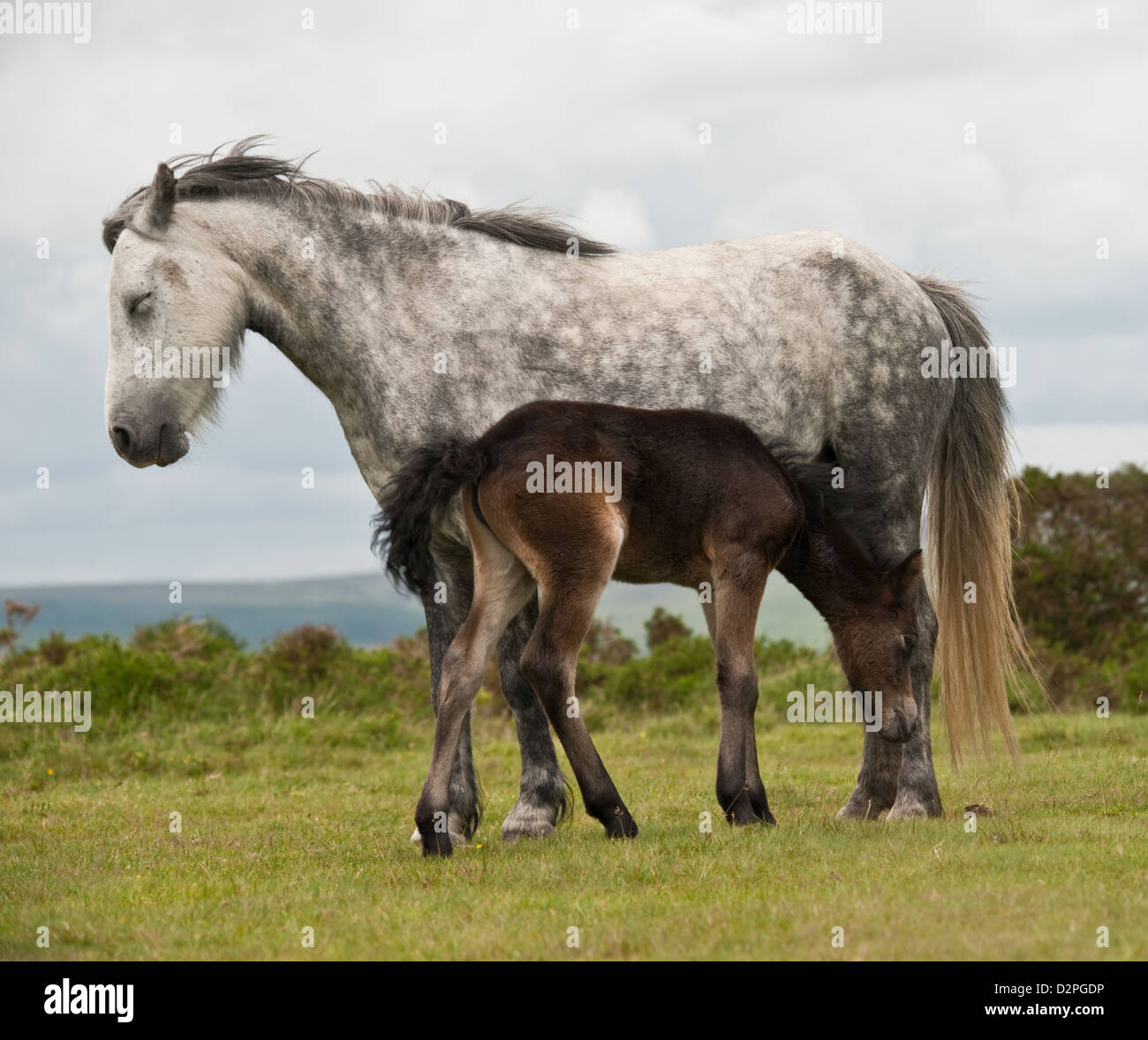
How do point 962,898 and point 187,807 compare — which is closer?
point 962,898

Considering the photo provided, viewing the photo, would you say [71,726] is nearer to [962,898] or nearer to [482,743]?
[482,743]

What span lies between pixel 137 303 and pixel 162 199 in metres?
0.55

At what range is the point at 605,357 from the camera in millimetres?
7289

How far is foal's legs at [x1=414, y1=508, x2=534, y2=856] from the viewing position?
622cm

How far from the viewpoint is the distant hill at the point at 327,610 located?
50.6ft

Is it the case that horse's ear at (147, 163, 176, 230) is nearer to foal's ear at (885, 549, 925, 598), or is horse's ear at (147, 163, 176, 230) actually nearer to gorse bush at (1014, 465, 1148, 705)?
foal's ear at (885, 549, 925, 598)

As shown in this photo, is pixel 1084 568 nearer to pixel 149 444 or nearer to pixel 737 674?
pixel 737 674

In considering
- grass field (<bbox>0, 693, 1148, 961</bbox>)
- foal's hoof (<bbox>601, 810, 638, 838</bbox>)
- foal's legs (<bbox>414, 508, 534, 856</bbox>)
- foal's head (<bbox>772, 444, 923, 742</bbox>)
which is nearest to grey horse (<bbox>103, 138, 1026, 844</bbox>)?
foal's head (<bbox>772, 444, 923, 742</bbox>)

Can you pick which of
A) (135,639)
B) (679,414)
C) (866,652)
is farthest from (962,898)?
(135,639)

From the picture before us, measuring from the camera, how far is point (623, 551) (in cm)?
675

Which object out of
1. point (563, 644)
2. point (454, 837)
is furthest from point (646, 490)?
point (454, 837)

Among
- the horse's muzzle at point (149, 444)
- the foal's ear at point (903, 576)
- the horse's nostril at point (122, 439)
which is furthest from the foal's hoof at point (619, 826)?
the horse's nostril at point (122, 439)

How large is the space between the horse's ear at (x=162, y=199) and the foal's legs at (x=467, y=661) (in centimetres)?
227

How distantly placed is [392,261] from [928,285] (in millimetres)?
3626
